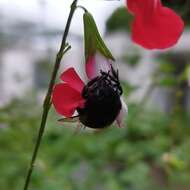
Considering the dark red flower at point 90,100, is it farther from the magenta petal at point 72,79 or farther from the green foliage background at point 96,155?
the green foliage background at point 96,155

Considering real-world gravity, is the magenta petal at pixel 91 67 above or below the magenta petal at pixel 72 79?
below

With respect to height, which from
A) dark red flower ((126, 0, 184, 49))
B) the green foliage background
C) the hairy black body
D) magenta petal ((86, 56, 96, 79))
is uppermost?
dark red flower ((126, 0, 184, 49))

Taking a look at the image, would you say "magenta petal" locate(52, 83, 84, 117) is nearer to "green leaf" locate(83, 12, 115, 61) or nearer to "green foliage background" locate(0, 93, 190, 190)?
"green leaf" locate(83, 12, 115, 61)

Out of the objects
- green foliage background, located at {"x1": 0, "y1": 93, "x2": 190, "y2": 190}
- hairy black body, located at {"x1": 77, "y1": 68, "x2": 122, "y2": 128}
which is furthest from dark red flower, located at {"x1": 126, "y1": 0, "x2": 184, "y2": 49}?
green foliage background, located at {"x1": 0, "y1": 93, "x2": 190, "y2": 190}

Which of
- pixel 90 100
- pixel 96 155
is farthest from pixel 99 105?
pixel 96 155

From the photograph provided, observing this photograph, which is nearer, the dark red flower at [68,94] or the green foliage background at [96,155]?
the dark red flower at [68,94]

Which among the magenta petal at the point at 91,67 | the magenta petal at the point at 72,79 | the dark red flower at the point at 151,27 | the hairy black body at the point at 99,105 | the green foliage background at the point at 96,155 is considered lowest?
the green foliage background at the point at 96,155

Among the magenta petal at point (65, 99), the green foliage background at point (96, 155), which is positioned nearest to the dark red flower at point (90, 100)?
the magenta petal at point (65, 99)
